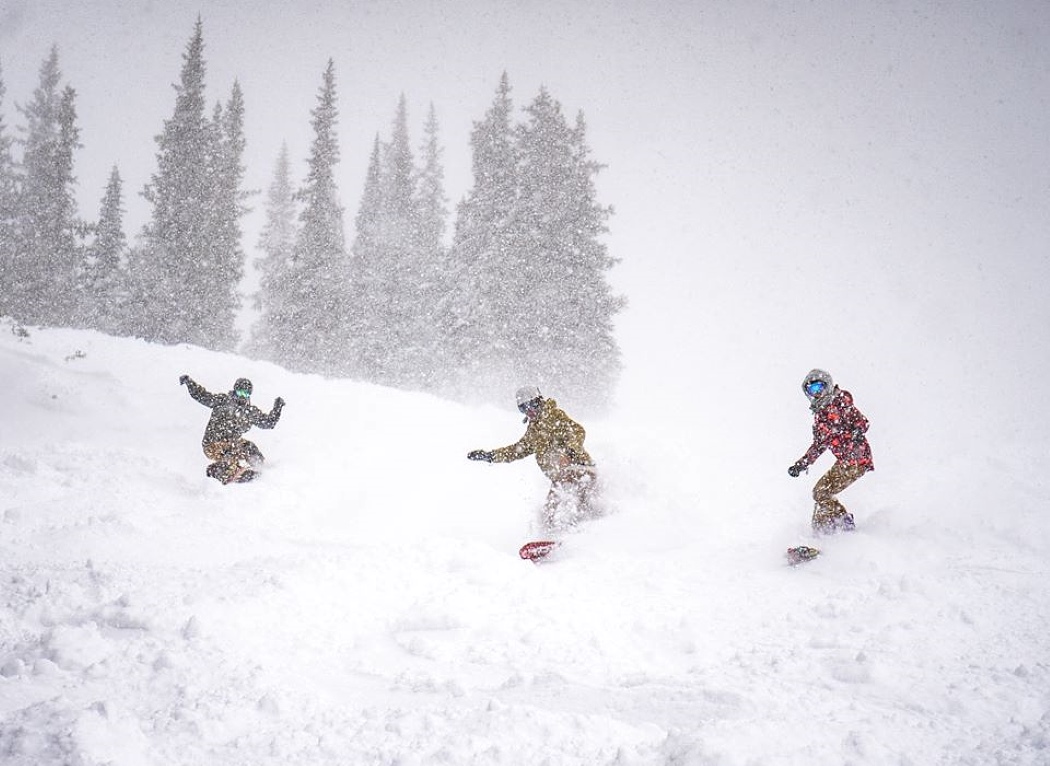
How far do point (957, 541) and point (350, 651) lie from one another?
644 centimetres

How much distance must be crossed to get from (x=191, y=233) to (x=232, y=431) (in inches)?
694

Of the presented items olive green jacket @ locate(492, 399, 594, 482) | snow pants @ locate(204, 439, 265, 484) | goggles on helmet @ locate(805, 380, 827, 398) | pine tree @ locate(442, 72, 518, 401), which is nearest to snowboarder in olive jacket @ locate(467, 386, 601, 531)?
olive green jacket @ locate(492, 399, 594, 482)

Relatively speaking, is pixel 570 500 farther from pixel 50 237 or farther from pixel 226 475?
pixel 50 237

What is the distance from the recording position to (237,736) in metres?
2.82

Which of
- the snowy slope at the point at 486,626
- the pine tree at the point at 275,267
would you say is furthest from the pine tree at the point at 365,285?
the snowy slope at the point at 486,626

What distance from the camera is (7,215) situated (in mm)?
25375

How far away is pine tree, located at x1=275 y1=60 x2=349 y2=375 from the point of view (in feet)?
78.8

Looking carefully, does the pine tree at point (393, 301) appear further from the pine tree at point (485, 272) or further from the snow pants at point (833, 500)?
the snow pants at point (833, 500)

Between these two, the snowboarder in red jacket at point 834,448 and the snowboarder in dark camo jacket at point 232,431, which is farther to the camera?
the snowboarder in dark camo jacket at point 232,431

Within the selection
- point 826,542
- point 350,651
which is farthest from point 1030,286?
point 350,651

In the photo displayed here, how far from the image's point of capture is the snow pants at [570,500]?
7.82 meters

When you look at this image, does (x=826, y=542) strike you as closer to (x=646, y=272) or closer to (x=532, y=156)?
(x=532, y=156)

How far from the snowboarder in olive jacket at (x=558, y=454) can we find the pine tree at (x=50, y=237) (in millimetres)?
25070

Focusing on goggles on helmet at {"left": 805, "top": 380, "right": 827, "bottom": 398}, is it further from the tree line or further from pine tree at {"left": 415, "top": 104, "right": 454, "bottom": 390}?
pine tree at {"left": 415, "top": 104, "right": 454, "bottom": 390}
